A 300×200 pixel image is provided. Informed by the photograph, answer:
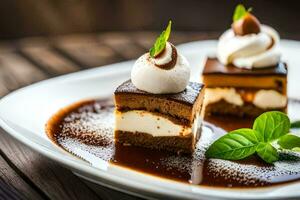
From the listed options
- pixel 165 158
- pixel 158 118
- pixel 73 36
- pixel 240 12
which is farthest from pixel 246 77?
pixel 73 36

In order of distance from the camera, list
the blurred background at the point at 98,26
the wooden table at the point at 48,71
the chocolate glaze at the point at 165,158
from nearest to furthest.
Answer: the wooden table at the point at 48,71 < the chocolate glaze at the point at 165,158 < the blurred background at the point at 98,26

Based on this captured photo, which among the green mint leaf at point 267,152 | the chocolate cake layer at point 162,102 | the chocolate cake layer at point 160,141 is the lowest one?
the chocolate cake layer at point 160,141

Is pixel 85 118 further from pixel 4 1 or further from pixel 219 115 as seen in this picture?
pixel 4 1

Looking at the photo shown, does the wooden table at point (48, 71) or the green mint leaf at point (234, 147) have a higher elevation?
the green mint leaf at point (234, 147)

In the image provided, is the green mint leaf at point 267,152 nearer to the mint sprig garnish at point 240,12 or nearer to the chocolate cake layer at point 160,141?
the chocolate cake layer at point 160,141

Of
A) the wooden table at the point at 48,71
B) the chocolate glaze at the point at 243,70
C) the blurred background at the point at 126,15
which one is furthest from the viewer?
the blurred background at the point at 126,15

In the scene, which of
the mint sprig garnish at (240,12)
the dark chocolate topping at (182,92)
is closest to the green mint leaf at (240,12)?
the mint sprig garnish at (240,12)

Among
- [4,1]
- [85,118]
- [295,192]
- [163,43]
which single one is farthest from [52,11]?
[295,192]
